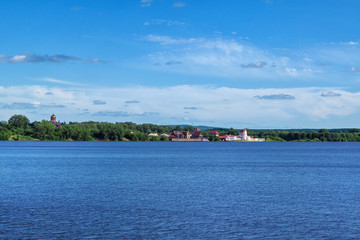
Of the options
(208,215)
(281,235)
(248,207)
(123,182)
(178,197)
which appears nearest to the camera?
(281,235)

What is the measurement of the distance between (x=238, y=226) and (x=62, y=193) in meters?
15.9

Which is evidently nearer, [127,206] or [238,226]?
[238,226]

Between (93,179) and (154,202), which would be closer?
(154,202)

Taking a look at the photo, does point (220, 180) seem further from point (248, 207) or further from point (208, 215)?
point (208, 215)

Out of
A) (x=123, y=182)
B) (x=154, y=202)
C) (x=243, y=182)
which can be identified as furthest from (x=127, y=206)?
(x=243, y=182)

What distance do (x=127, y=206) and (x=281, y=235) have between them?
10.6 m

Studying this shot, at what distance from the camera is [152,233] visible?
20.3m

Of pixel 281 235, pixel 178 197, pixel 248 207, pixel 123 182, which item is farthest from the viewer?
pixel 123 182

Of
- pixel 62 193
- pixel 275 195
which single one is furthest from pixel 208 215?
pixel 62 193

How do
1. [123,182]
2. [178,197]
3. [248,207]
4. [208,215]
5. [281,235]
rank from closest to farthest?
[281,235], [208,215], [248,207], [178,197], [123,182]

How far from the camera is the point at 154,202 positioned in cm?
2866

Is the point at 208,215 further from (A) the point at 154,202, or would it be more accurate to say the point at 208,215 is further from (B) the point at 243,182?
(B) the point at 243,182

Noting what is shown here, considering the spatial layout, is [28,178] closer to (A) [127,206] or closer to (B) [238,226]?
(A) [127,206]

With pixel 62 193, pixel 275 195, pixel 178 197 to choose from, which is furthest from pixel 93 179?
pixel 275 195
